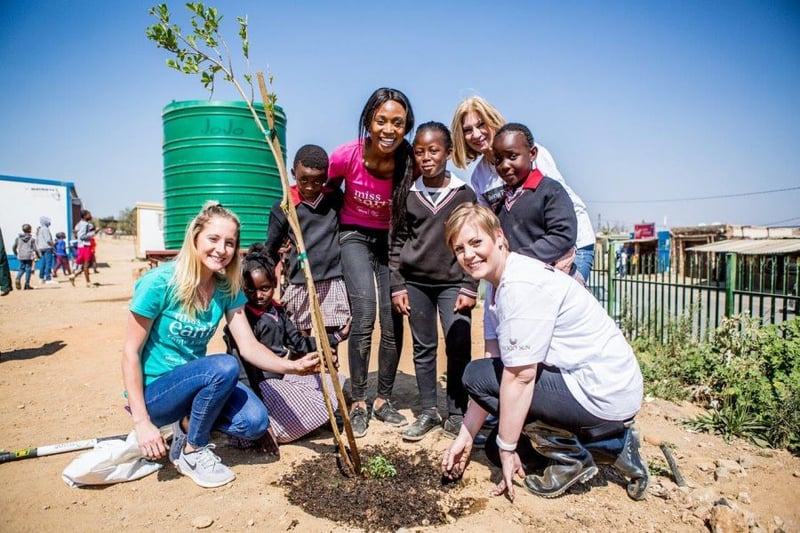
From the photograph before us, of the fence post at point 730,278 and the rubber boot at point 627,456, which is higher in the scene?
the fence post at point 730,278

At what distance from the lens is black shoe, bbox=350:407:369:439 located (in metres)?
3.28

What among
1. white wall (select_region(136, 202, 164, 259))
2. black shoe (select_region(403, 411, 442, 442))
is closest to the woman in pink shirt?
black shoe (select_region(403, 411, 442, 442))

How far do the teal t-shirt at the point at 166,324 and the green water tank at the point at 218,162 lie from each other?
4.43 m

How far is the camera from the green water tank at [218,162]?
22.8 feet

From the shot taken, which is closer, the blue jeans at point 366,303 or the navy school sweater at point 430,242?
the navy school sweater at point 430,242

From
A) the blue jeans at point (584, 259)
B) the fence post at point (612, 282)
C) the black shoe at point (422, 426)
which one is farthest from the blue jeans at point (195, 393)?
the fence post at point (612, 282)

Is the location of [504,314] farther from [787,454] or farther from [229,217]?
[787,454]

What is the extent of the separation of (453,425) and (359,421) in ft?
1.96

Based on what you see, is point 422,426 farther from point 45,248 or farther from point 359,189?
point 45,248

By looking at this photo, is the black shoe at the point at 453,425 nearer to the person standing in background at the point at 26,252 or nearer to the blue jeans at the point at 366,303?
the blue jeans at the point at 366,303

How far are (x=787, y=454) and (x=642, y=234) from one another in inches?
1444

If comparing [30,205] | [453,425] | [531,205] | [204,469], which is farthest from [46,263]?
[531,205]

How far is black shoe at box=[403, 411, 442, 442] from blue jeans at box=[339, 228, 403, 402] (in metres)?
0.37

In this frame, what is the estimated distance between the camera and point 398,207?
10.8 ft
